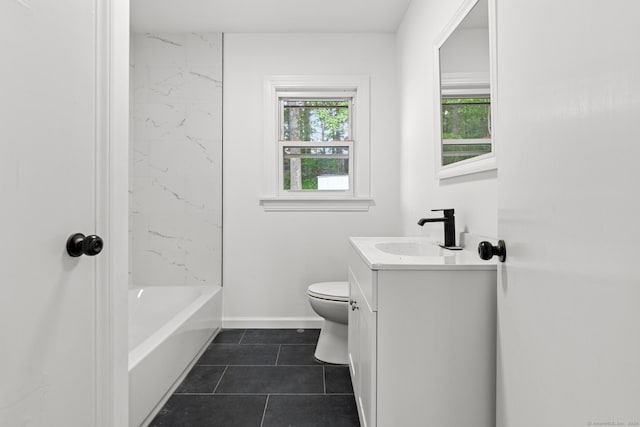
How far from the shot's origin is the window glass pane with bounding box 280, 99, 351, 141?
9.70 ft

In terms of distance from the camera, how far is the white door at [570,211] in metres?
0.58

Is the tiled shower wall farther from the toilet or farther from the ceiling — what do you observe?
the toilet

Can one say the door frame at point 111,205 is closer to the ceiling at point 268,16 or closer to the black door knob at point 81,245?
the black door knob at point 81,245

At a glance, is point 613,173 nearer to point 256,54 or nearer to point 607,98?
point 607,98

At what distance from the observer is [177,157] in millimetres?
2857

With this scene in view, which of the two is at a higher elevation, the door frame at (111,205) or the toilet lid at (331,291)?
the door frame at (111,205)

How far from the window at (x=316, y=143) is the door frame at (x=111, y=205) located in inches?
71.2

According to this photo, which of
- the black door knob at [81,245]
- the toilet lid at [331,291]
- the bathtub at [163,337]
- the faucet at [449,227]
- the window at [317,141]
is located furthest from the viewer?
the window at [317,141]

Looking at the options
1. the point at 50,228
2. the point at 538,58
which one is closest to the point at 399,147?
the point at 538,58

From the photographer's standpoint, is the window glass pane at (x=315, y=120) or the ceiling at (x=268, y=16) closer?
the ceiling at (x=268, y=16)

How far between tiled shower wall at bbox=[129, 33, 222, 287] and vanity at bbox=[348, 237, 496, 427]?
6.62ft

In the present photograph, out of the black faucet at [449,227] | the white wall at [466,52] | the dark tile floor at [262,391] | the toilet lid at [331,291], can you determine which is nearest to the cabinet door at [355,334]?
the dark tile floor at [262,391]

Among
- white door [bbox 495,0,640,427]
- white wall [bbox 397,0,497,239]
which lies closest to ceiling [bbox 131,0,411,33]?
white wall [bbox 397,0,497,239]

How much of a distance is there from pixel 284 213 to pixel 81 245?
205 centimetres
